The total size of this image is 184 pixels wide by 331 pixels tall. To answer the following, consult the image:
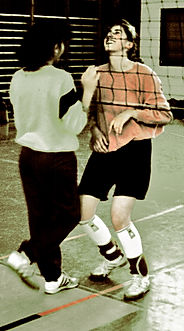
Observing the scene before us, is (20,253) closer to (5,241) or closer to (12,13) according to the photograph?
(5,241)

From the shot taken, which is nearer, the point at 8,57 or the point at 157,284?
the point at 157,284

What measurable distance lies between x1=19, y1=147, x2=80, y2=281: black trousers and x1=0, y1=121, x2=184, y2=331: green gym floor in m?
0.28

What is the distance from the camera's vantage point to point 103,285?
13.2 feet

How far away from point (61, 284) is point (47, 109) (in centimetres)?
119

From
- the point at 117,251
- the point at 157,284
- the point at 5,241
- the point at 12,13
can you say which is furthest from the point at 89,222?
the point at 12,13

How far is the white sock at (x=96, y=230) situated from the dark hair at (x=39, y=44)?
3.69 feet

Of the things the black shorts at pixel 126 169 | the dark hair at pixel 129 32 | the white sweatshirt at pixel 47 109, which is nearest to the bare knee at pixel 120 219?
the black shorts at pixel 126 169

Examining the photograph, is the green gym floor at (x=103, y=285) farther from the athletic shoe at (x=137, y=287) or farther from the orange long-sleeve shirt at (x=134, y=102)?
the orange long-sleeve shirt at (x=134, y=102)

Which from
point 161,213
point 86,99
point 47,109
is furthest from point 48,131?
point 161,213

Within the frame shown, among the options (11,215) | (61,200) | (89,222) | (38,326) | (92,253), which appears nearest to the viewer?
(38,326)

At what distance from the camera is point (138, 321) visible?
345 centimetres

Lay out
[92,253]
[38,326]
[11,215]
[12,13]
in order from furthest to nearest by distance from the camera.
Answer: [12,13] → [11,215] → [92,253] → [38,326]

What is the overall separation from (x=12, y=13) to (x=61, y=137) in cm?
993

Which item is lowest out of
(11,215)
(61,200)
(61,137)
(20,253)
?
(11,215)
